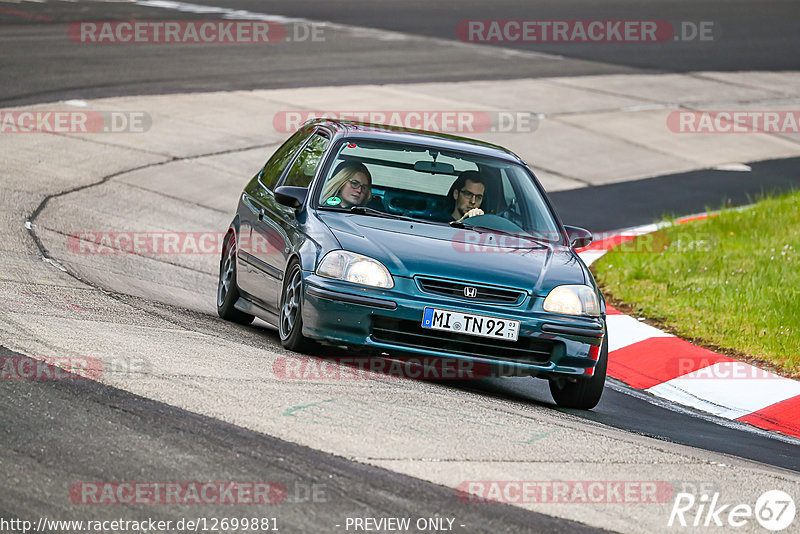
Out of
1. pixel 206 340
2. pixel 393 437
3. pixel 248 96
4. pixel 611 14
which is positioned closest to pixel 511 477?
pixel 393 437

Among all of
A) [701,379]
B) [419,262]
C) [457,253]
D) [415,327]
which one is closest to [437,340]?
[415,327]

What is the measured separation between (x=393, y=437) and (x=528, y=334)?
1763mm

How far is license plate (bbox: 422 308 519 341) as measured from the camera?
7.11 metres

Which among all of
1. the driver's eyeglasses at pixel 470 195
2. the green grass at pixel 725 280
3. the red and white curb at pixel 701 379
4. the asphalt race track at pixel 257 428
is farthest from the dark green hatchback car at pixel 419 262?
the green grass at pixel 725 280

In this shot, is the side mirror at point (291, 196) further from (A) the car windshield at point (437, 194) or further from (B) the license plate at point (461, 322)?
(B) the license plate at point (461, 322)

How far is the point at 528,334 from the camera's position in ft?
23.6

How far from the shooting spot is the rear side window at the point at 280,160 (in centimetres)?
922

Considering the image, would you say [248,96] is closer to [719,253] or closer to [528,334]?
[719,253]

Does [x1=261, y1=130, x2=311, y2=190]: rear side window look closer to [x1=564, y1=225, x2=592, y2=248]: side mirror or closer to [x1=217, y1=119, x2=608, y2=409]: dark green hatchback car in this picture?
[x1=217, y1=119, x2=608, y2=409]: dark green hatchback car

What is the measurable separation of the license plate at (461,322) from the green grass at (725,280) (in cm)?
313

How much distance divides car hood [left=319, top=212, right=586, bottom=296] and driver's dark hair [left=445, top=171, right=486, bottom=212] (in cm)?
45

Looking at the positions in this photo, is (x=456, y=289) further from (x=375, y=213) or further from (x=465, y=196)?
(x=465, y=196)

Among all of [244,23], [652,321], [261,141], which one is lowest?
[652,321]

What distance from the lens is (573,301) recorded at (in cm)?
739
